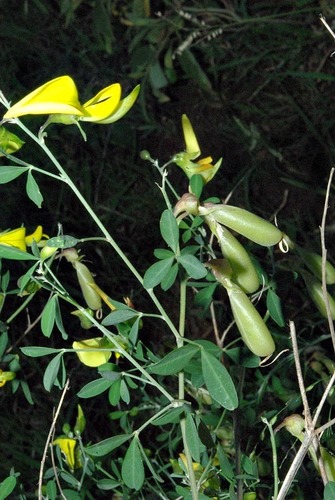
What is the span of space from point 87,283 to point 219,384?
0.23m

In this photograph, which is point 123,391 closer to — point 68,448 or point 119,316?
point 119,316

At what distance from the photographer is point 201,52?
7.03ft

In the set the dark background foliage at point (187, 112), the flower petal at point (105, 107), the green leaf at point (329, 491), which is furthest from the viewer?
the dark background foliage at point (187, 112)

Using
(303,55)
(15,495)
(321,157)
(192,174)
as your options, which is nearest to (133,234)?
(321,157)

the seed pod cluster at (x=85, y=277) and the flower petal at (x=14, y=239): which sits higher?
the flower petal at (x=14, y=239)

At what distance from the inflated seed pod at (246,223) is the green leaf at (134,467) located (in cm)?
22

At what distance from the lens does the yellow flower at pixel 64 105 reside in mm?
680

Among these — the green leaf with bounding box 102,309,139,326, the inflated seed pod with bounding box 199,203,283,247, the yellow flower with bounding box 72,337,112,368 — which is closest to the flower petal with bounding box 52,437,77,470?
the yellow flower with bounding box 72,337,112,368

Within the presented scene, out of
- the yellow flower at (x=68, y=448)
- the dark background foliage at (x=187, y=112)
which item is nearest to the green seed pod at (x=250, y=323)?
the yellow flower at (x=68, y=448)

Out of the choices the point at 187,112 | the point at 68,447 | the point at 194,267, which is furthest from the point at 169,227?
the point at 187,112

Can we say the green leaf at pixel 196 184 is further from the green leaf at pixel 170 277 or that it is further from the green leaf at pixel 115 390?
the green leaf at pixel 115 390

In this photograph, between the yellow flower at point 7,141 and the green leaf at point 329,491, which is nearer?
the green leaf at point 329,491

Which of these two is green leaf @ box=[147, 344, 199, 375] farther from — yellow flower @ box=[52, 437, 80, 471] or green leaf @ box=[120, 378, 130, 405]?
yellow flower @ box=[52, 437, 80, 471]

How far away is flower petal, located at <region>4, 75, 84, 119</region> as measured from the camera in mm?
679
